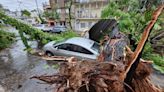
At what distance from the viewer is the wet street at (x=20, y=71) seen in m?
7.18

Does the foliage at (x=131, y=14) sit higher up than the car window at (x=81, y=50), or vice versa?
the foliage at (x=131, y=14)

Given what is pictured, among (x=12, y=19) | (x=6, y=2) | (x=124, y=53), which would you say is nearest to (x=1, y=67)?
(x=12, y=19)

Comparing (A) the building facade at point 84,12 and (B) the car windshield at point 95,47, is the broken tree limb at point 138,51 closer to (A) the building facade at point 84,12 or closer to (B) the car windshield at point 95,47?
(B) the car windshield at point 95,47

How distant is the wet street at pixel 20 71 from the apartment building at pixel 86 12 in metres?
A: 21.4

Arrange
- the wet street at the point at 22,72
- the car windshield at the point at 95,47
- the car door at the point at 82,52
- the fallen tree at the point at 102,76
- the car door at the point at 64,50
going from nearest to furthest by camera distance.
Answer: the fallen tree at the point at 102,76 < the wet street at the point at 22,72 < the car door at the point at 82,52 < the car windshield at the point at 95,47 < the car door at the point at 64,50

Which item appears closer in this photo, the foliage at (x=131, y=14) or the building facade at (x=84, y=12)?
the foliage at (x=131, y=14)

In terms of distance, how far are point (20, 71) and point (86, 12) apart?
1014 inches

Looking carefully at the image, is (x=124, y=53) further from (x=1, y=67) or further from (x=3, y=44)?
(x=3, y=44)

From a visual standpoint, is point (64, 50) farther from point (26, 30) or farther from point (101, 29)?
point (26, 30)

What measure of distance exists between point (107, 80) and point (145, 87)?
1.31 feet

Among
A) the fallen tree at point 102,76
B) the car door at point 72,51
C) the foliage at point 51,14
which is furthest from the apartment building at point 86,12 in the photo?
the fallen tree at point 102,76

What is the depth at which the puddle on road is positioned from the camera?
7.18m

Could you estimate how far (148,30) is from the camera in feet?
3.98

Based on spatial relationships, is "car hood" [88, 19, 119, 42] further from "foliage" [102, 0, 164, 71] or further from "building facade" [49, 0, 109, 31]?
"building facade" [49, 0, 109, 31]
